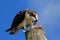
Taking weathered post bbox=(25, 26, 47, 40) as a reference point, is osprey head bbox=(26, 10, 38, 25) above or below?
above

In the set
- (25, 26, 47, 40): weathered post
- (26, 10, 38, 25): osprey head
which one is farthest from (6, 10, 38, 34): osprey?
(25, 26, 47, 40): weathered post

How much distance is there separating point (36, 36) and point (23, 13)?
3.72 m

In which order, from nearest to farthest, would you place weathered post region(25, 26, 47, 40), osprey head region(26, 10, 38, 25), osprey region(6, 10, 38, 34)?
weathered post region(25, 26, 47, 40), osprey region(6, 10, 38, 34), osprey head region(26, 10, 38, 25)

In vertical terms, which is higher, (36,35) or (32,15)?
(32,15)

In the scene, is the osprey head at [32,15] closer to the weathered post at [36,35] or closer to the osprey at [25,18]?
the osprey at [25,18]

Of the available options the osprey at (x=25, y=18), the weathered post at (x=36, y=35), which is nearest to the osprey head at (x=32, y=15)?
the osprey at (x=25, y=18)

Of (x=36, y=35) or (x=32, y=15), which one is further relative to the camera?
(x=32, y=15)

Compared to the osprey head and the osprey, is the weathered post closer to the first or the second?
the osprey

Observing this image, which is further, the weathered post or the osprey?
the osprey

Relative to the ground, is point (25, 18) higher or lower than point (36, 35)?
higher

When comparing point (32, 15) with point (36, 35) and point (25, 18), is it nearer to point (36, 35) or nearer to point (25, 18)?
point (25, 18)

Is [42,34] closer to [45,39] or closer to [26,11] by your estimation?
[45,39]

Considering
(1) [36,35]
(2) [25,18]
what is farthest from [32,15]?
(1) [36,35]

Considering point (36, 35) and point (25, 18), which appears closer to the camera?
point (36, 35)
